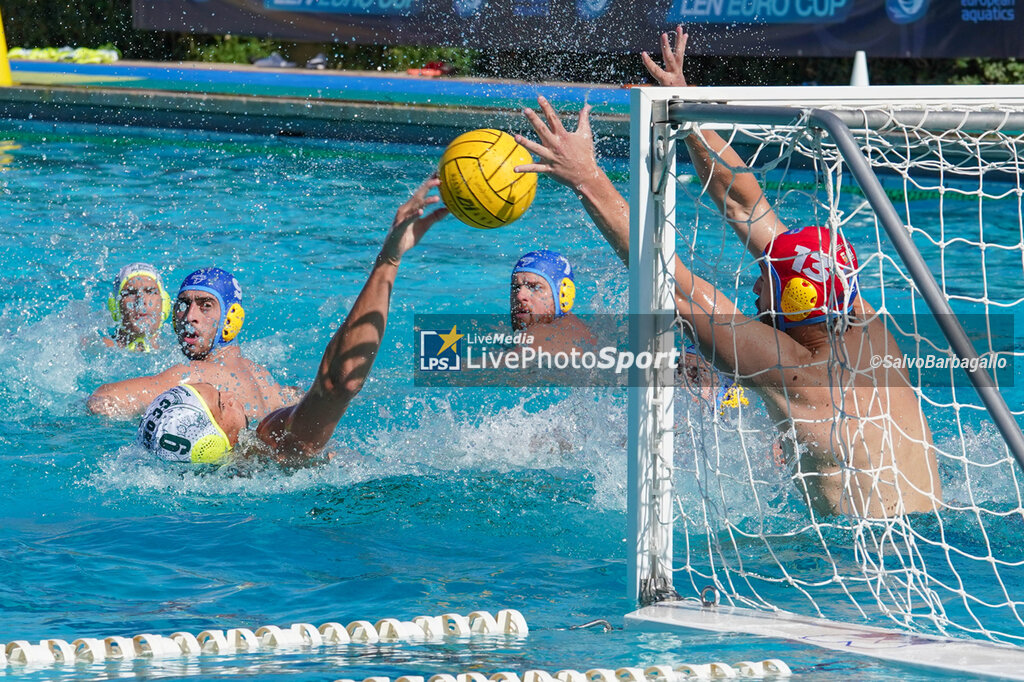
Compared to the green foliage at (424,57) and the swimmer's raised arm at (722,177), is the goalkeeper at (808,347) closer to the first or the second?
the swimmer's raised arm at (722,177)

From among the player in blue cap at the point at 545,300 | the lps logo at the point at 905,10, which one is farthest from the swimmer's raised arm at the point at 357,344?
the lps logo at the point at 905,10

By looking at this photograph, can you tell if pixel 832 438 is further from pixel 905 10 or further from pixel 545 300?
pixel 905 10

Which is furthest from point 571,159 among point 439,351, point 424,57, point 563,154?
point 424,57

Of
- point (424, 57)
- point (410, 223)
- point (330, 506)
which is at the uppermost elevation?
point (424, 57)

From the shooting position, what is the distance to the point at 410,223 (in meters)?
3.65

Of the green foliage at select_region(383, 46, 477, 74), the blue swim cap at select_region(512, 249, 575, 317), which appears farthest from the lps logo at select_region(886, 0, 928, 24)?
the blue swim cap at select_region(512, 249, 575, 317)

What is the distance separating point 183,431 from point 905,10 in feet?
36.0

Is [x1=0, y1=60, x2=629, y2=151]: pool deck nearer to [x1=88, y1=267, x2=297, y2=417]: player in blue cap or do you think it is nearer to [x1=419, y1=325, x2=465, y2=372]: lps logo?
[x1=419, y1=325, x2=465, y2=372]: lps logo

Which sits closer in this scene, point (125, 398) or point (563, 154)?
point (563, 154)

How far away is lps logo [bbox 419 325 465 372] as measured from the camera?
639 cm

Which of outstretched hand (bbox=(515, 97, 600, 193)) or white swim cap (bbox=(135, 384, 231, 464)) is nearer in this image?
outstretched hand (bbox=(515, 97, 600, 193))

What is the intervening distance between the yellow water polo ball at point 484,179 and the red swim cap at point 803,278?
0.79 metres

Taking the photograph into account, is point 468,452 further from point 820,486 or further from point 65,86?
point 65,86

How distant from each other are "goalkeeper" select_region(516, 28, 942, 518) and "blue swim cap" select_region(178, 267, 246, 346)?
200 centimetres
